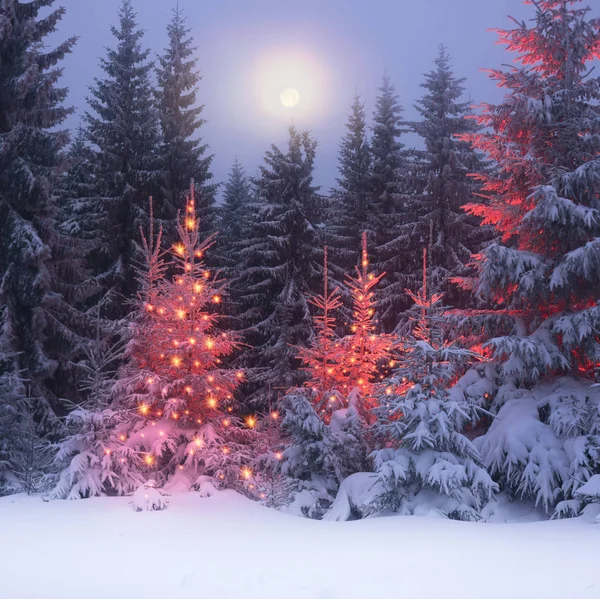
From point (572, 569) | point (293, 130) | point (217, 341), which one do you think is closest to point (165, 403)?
point (217, 341)

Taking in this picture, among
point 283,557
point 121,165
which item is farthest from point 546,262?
point 121,165

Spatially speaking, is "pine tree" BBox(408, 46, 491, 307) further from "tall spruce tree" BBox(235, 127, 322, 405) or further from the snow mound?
the snow mound

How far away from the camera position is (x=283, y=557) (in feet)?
17.5

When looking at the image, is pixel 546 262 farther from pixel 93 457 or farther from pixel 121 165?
pixel 121 165

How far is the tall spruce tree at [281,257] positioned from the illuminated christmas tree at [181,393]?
9.46 meters

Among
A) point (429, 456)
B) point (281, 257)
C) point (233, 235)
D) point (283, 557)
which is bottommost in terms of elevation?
point (283, 557)

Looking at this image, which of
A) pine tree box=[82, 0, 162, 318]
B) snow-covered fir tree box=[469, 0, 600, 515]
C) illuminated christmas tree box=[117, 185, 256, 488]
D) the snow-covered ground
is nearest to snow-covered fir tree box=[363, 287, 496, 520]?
the snow-covered ground

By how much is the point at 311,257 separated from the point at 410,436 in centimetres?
1536

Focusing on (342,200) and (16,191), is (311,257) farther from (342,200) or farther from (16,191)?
(16,191)

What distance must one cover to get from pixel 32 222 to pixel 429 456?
1327 cm

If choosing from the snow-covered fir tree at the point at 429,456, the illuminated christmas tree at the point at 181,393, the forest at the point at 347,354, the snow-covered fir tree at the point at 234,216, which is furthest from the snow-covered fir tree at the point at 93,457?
the snow-covered fir tree at the point at 234,216

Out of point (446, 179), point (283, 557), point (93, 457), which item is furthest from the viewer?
point (446, 179)

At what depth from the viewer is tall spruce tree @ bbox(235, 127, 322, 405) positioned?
21.6 metres

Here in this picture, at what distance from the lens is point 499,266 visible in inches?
376
